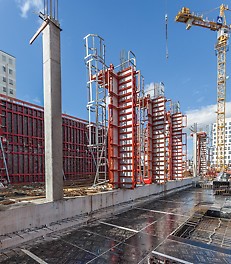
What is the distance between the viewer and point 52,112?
615 centimetres

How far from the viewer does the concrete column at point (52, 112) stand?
609 cm

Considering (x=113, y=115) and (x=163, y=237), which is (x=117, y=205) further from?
(x=113, y=115)

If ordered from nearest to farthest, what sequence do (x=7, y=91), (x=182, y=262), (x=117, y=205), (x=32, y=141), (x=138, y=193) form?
1. (x=182, y=262)
2. (x=117, y=205)
3. (x=138, y=193)
4. (x=32, y=141)
5. (x=7, y=91)

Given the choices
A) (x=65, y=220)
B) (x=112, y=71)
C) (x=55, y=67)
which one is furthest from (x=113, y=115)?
(x=65, y=220)

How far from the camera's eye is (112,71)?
9.77m

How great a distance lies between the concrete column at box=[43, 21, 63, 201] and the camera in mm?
6086

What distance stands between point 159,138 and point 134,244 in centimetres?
1037

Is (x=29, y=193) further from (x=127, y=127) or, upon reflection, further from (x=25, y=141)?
(x=127, y=127)

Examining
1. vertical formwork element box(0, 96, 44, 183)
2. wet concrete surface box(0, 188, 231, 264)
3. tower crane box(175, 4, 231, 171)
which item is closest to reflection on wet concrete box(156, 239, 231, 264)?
wet concrete surface box(0, 188, 231, 264)

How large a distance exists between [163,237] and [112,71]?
8.09 metres

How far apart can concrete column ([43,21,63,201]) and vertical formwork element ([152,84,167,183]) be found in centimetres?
992

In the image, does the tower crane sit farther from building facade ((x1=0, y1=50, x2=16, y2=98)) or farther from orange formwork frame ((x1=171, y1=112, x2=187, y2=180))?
building facade ((x1=0, y1=50, x2=16, y2=98))

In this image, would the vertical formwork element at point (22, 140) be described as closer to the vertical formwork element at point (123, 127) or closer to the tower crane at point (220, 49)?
the vertical formwork element at point (123, 127)

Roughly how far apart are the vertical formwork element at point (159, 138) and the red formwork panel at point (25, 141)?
23.6 ft
